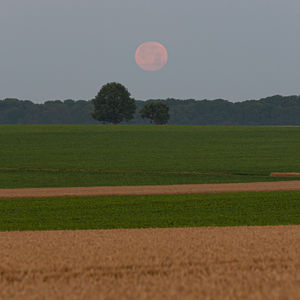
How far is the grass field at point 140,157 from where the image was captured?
109 ft

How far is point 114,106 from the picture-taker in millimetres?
128250

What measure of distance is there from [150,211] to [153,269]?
40.8ft

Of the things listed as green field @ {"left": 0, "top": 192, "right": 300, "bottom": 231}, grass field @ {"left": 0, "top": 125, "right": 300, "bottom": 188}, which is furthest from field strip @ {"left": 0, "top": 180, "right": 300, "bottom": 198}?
grass field @ {"left": 0, "top": 125, "right": 300, "bottom": 188}

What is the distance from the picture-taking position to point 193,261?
4.52 m

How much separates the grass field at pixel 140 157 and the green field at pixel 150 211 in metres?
10.5

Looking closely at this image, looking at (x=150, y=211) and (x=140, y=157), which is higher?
(x=150, y=211)

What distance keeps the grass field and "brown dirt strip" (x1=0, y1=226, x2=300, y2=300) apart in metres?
24.6

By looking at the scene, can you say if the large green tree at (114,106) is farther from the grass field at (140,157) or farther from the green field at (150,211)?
the green field at (150,211)

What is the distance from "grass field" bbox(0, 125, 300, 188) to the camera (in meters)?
33.1

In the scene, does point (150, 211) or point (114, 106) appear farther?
point (114, 106)

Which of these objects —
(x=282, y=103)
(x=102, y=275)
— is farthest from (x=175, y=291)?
(x=282, y=103)

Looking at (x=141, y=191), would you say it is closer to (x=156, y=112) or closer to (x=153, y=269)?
(x=153, y=269)

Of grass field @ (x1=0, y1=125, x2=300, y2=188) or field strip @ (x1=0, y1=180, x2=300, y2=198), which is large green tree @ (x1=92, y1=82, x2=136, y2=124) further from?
field strip @ (x1=0, y1=180, x2=300, y2=198)

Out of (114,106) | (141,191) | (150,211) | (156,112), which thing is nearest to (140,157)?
(141,191)
